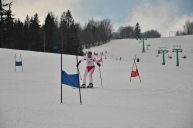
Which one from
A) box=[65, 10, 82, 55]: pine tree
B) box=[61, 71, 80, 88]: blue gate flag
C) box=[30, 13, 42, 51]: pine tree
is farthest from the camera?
box=[30, 13, 42, 51]: pine tree

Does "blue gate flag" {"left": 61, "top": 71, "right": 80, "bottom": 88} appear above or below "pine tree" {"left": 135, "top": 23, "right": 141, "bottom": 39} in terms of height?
below

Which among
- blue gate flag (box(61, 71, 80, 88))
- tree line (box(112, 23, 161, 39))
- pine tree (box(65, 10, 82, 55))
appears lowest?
blue gate flag (box(61, 71, 80, 88))

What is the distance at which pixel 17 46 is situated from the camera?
6291 cm

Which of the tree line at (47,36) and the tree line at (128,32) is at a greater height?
the tree line at (128,32)

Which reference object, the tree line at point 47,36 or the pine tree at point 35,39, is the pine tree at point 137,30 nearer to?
the tree line at point 47,36

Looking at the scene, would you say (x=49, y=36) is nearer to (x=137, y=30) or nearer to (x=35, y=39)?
(x=35, y=39)

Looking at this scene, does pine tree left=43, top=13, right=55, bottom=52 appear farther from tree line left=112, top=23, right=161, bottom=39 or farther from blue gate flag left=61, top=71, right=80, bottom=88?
tree line left=112, top=23, right=161, bottom=39

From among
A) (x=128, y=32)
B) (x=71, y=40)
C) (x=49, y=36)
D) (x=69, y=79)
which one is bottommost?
(x=69, y=79)

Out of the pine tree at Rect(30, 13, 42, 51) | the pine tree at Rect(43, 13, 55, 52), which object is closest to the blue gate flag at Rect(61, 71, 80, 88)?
the pine tree at Rect(43, 13, 55, 52)

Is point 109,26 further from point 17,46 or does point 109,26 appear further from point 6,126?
point 6,126

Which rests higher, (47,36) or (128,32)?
(128,32)

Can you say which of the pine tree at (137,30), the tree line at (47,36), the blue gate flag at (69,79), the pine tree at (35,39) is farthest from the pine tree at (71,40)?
the pine tree at (137,30)

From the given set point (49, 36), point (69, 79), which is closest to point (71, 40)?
point (49, 36)

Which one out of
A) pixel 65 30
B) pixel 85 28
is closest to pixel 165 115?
pixel 65 30
